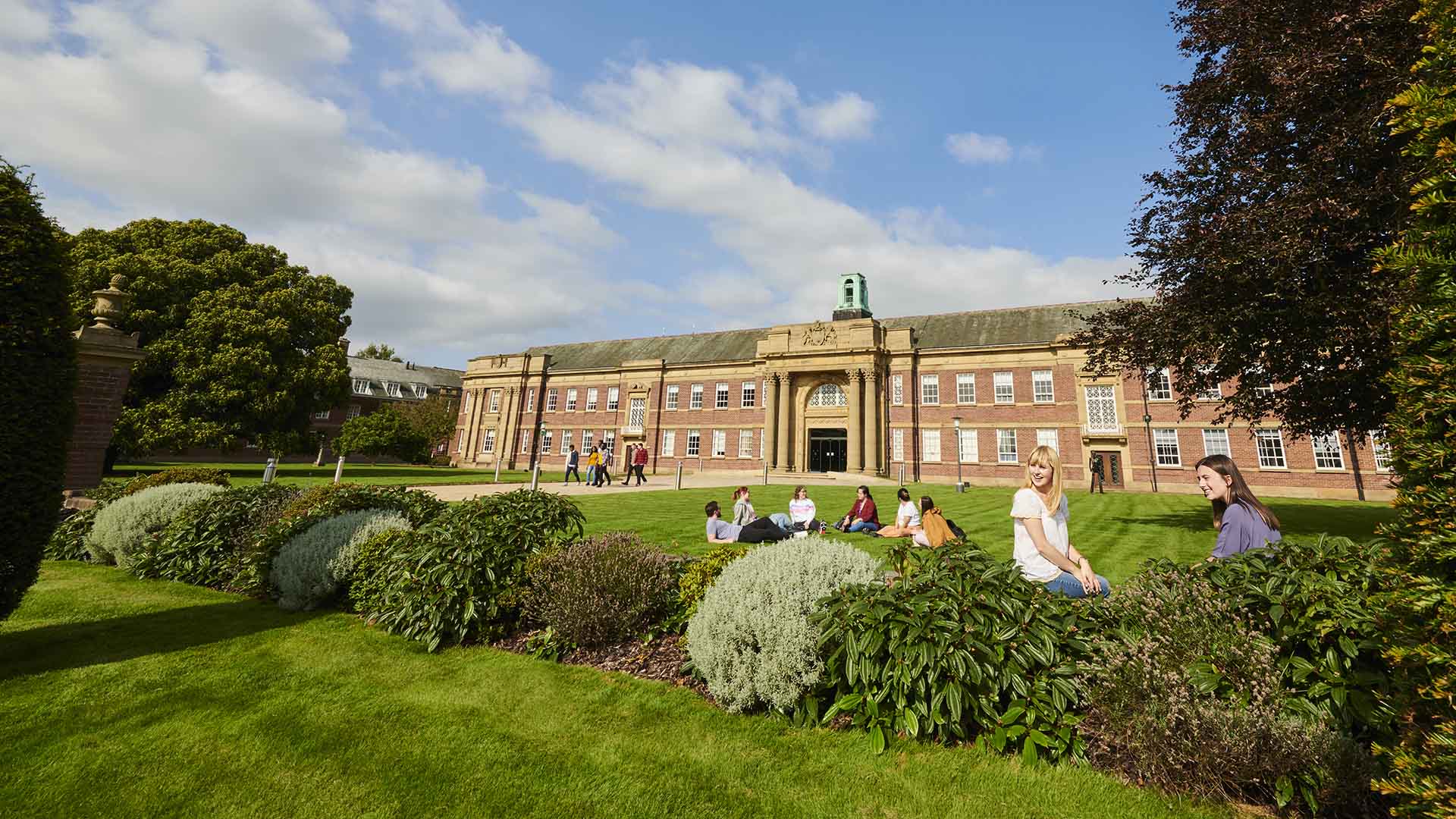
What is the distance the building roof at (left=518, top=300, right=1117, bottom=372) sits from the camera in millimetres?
37719

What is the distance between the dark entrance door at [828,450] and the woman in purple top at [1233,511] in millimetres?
34646

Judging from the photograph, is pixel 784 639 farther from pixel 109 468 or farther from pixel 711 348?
pixel 711 348

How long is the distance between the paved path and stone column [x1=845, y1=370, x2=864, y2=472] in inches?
50.0

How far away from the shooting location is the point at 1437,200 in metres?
2.63

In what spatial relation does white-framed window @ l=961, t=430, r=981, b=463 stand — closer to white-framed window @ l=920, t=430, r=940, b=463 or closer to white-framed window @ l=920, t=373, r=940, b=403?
white-framed window @ l=920, t=430, r=940, b=463

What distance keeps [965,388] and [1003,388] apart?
7.49 feet

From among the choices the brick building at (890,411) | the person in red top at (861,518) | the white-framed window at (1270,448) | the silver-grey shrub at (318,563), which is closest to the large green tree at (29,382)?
the silver-grey shrub at (318,563)

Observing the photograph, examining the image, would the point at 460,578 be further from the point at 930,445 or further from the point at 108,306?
the point at 930,445

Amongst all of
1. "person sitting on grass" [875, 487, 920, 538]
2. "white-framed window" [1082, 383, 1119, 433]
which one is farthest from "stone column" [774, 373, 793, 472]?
"person sitting on grass" [875, 487, 920, 538]

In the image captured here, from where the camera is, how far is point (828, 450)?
41312 mm

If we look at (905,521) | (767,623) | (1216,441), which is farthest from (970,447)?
(767,623)

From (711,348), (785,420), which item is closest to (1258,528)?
(785,420)

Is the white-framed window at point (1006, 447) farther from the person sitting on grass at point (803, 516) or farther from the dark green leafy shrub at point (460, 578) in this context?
the dark green leafy shrub at point (460, 578)

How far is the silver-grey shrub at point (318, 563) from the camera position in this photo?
7145 mm
